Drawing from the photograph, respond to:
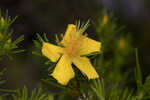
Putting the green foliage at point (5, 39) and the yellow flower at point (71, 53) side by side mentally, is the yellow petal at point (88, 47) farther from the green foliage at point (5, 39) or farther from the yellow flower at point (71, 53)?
the green foliage at point (5, 39)

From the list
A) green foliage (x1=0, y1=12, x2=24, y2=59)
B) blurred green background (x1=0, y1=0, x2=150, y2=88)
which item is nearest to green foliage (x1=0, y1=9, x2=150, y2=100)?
green foliage (x1=0, y1=12, x2=24, y2=59)

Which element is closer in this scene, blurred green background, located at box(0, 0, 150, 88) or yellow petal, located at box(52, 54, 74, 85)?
yellow petal, located at box(52, 54, 74, 85)

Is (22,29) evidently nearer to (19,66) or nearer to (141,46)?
(19,66)

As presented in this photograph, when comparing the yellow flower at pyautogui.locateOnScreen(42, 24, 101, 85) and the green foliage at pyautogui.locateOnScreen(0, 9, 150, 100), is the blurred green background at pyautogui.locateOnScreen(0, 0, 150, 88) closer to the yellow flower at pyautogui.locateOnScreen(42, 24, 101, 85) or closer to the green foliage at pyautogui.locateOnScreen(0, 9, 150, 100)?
the green foliage at pyautogui.locateOnScreen(0, 9, 150, 100)

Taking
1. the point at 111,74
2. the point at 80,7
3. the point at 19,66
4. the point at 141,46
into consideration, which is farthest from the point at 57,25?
the point at 111,74

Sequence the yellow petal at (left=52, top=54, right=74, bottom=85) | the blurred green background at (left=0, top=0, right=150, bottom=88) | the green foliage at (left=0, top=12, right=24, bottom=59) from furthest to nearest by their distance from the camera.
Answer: the blurred green background at (left=0, top=0, right=150, bottom=88)
the green foliage at (left=0, top=12, right=24, bottom=59)
the yellow petal at (left=52, top=54, right=74, bottom=85)

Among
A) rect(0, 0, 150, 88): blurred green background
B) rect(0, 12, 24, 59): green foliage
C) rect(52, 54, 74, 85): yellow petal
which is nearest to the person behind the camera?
rect(52, 54, 74, 85): yellow petal

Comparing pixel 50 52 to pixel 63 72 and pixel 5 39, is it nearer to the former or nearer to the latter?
pixel 63 72
